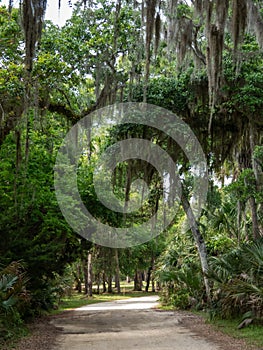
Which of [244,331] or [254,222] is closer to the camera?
[244,331]

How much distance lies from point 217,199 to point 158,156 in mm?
2831

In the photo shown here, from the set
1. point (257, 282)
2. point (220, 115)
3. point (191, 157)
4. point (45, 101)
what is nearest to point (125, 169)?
point (191, 157)

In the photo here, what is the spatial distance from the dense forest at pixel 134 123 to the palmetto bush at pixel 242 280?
0.03 metres

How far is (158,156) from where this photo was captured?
1580cm

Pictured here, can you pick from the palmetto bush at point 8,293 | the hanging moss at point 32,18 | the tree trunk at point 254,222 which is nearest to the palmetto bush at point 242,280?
the tree trunk at point 254,222

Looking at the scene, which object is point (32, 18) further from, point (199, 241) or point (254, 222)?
point (199, 241)

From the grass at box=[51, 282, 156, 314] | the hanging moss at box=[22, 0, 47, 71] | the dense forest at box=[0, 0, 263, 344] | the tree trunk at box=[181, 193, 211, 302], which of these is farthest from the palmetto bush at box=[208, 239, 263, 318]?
the grass at box=[51, 282, 156, 314]

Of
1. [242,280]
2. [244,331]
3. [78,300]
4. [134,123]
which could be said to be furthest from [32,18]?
[78,300]

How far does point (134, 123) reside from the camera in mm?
14656

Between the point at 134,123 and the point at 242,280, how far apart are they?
6085mm

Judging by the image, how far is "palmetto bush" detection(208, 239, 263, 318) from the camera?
10.7 metres

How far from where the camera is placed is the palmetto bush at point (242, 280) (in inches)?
422

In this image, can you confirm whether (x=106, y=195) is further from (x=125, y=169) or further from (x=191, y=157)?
(x=191, y=157)

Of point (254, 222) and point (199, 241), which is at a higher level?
point (254, 222)
